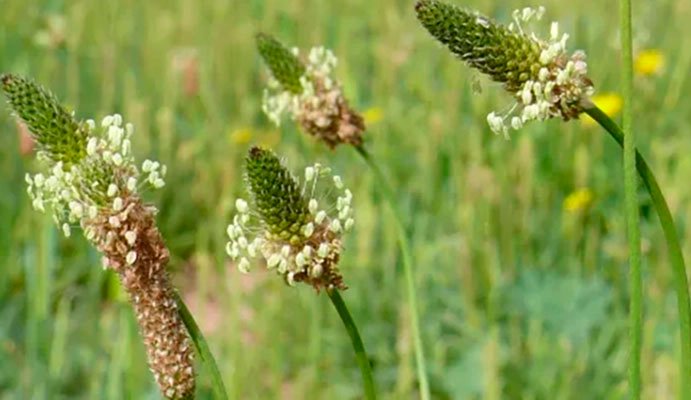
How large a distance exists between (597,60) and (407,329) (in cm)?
185

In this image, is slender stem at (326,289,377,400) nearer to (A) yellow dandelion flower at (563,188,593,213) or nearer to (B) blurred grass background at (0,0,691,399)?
(B) blurred grass background at (0,0,691,399)

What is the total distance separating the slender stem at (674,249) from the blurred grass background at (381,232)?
75 cm

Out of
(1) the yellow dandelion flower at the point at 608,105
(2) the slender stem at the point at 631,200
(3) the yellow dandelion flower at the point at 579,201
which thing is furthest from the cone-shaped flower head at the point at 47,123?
(1) the yellow dandelion flower at the point at 608,105

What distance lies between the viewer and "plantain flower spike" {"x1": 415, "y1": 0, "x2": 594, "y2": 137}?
2.49 feet

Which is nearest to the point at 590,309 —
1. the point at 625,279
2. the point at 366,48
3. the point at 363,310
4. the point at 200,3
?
the point at 625,279

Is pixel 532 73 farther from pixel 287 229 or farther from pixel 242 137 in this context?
pixel 242 137

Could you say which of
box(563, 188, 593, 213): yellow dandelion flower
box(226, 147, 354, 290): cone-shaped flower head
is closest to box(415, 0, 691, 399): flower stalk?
box(226, 147, 354, 290): cone-shaped flower head

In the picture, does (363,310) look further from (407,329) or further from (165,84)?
(165,84)

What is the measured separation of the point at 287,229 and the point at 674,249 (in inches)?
8.8

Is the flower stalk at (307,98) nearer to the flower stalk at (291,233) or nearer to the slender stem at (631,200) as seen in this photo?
the flower stalk at (291,233)

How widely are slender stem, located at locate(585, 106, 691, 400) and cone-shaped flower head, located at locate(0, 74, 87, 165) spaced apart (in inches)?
11.6

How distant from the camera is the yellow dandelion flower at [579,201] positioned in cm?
256

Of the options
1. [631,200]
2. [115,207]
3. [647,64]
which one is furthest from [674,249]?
[647,64]

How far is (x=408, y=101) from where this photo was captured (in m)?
3.55
